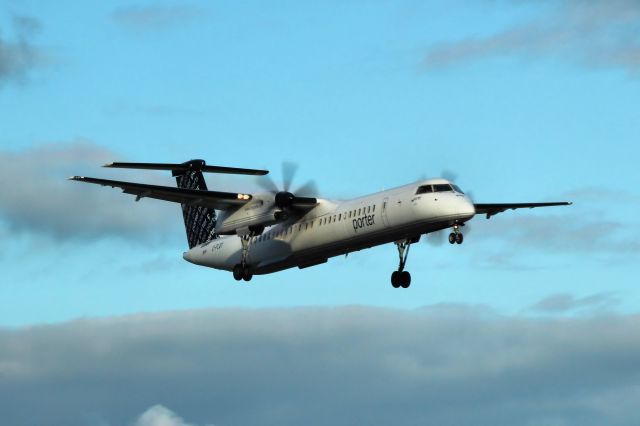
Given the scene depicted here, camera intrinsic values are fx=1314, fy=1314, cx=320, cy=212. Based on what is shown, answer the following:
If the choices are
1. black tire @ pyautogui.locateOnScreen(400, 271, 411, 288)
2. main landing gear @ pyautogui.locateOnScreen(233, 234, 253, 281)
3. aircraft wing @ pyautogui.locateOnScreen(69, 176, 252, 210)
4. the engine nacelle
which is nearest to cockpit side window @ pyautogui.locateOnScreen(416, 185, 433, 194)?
black tire @ pyautogui.locateOnScreen(400, 271, 411, 288)

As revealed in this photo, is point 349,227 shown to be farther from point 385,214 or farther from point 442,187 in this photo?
point 442,187

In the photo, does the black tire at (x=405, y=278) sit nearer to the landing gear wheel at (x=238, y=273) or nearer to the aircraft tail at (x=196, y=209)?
the landing gear wheel at (x=238, y=273)

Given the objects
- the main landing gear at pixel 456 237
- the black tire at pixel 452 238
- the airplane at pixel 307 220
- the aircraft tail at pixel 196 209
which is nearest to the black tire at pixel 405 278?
the airplane at pixel 307 220

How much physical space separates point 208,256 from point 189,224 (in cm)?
324

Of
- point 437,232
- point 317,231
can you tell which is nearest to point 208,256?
point 317,231

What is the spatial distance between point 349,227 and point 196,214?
1132cm

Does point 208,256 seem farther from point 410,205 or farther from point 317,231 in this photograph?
point 410,205

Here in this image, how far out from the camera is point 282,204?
50.7 metres

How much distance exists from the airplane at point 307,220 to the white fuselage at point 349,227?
4 centimetres

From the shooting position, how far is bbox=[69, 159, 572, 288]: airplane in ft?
154

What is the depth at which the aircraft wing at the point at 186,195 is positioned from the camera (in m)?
50.0

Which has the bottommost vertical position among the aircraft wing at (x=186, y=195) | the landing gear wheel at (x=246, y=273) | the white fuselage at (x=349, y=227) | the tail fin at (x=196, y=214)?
the landing gear wheel at (x=246, y=273)

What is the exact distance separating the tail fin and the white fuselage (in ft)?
9.80

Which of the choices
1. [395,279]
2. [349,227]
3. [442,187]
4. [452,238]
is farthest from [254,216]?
[452,238]
